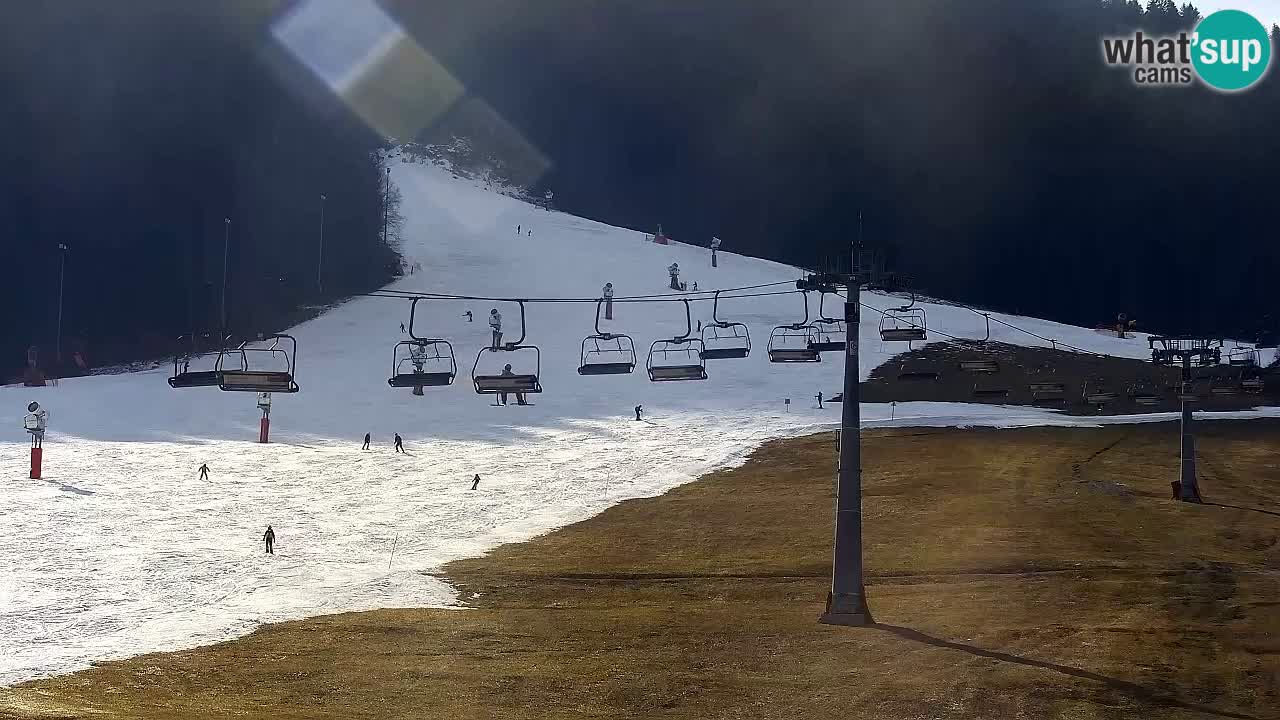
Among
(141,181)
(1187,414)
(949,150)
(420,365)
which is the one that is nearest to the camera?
(1187,414)

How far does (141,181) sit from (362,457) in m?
34.1

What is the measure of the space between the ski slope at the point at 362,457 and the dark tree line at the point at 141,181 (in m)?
6.13

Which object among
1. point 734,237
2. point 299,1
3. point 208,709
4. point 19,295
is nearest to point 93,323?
point 19,295

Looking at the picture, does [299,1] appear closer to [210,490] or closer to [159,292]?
[159,292]

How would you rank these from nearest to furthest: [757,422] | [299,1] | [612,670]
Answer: [612,670] → [757,422] → [299,1]

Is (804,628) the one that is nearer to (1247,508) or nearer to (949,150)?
(1247,508)

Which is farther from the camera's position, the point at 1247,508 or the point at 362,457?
the point at 362,457

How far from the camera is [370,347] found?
69750 mm

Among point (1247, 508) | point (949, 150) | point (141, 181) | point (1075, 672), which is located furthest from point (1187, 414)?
point (949, 150)

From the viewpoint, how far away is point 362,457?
47.0 metres

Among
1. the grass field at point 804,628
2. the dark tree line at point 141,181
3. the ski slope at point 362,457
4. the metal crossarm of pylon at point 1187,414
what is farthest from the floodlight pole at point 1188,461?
the dark tree line at point 141,181

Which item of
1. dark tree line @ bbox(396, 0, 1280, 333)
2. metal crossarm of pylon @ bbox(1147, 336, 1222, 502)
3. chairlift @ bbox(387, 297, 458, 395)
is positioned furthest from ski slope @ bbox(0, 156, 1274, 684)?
dark tree line @ bbox(396, 0, 1280, 333)

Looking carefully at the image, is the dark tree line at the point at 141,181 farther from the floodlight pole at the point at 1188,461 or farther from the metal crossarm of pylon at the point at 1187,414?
the floodlight pole at the point at 1188,461

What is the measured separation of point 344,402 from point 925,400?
27.7m
